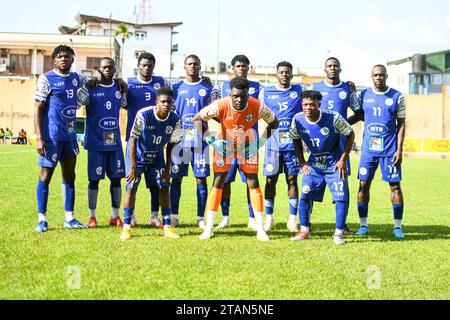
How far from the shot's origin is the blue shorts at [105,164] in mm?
8945

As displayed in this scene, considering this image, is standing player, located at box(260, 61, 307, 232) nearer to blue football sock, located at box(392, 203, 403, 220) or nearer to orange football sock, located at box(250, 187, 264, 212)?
orange football sock, located at box(250, 187, 264, 212)

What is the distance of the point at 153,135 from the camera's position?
27.3 ft

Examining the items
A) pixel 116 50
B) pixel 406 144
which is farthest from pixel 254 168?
pixel 116 50

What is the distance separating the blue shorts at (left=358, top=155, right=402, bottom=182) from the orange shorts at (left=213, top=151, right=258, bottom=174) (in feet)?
6.02

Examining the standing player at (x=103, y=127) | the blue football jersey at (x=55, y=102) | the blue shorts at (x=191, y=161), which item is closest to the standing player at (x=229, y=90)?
the blue shorts at (x=191, y=161)

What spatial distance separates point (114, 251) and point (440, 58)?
208ft

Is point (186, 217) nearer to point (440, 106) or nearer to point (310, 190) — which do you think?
point (310, 190)

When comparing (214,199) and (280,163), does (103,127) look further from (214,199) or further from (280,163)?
(280,163)

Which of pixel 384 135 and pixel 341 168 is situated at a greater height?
pixel 384 135

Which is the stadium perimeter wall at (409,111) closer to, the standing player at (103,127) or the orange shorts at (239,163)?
the standing player at (103,127)

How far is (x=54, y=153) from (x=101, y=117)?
3.08ft

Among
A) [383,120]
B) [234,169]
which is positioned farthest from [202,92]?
[383,120]

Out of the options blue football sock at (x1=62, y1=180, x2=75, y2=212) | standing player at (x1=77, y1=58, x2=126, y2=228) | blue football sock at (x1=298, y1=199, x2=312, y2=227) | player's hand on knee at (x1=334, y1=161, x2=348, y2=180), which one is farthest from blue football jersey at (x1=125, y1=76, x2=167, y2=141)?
player's hand on knee at (x1=334, y1=161, x2=348, y2=180)

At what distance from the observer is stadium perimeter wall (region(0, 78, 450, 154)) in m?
48.0
